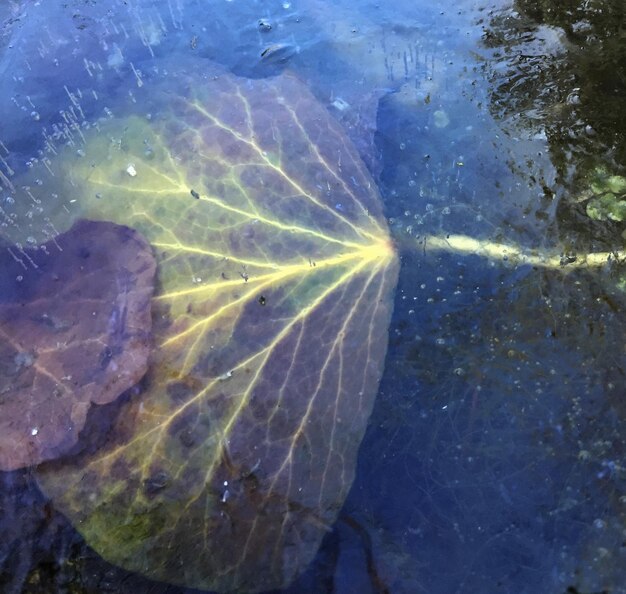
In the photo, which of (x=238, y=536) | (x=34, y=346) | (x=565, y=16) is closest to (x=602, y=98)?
(x=565, y=16)

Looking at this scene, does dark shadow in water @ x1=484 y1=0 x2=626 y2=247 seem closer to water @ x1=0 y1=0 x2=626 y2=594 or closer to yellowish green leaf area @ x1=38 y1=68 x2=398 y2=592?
water @ x1=0 y1=0 x2=626 y2=594

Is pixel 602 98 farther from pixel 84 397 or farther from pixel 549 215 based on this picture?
pixel 84 397

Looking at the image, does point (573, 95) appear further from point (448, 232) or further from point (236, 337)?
point (236, 337)

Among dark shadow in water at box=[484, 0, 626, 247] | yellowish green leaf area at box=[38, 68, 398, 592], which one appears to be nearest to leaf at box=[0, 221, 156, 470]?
yellowish green leaf area at box=[38, 68, 398, 592]

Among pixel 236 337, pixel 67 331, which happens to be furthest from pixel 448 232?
pixel 67 331

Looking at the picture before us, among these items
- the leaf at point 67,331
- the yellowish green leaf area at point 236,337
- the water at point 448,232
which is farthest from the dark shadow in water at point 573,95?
the leaf at point 67,331

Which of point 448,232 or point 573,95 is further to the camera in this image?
point 573,95
